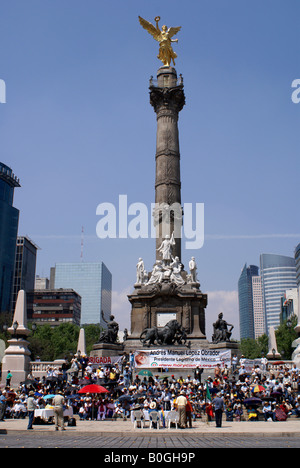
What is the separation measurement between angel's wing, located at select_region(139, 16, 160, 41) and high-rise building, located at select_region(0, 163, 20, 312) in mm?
71346

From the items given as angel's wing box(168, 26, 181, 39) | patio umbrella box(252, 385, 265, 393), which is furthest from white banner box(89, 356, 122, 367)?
angel's wing box(168, 26, 181, 39)

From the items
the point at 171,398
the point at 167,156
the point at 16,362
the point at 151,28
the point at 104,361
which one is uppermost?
the point at 151,28

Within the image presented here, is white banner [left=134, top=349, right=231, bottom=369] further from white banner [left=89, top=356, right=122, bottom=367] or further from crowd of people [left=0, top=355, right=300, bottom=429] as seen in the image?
white banner [left=89, top=356, right=122, bottom=367]

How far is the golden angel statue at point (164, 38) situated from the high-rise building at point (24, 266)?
91.1 meters

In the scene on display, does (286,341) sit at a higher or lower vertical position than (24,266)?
lower

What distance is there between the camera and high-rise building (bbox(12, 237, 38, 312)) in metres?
131

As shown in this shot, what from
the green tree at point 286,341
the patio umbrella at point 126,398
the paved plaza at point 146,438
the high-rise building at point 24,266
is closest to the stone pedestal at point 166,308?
the patio umbrella at point 126,398

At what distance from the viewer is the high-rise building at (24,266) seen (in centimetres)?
13062

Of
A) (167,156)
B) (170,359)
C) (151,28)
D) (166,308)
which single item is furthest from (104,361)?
(151,28)

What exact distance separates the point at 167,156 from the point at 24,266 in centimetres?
9668

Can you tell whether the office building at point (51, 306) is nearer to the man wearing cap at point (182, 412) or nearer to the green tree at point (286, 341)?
the green tree at point (286, 341)

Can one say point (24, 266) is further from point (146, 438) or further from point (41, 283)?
point (146, 438)

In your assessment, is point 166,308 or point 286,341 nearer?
point 166,308

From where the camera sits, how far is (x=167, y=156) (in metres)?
44.7
